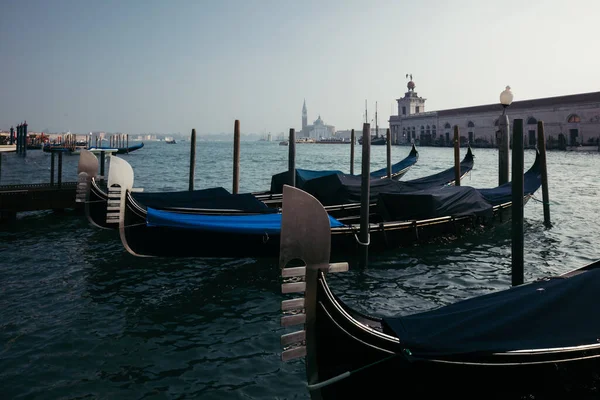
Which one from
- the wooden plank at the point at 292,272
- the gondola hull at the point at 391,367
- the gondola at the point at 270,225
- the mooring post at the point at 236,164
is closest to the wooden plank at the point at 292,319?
the gondola hull at the point at 391,367

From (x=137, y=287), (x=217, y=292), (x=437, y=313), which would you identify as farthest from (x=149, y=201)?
(x=437, y=313)

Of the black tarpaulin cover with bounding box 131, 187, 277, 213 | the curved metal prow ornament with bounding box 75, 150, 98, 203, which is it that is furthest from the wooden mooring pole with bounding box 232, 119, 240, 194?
the curved metal prow ornament with bounding box 75, 150, 98, 203

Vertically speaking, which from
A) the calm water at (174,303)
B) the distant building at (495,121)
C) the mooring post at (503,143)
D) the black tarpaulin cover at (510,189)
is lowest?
the calm water at (174,303)

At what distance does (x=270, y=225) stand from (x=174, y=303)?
68.1 inches

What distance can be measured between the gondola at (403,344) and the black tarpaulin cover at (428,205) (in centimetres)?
545

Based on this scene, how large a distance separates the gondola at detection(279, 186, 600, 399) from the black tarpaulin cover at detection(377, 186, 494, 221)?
545 centimetres

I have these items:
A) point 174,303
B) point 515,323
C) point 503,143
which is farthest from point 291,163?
point 515,323

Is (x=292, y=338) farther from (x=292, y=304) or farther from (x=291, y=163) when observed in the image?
(x=291, y=163)

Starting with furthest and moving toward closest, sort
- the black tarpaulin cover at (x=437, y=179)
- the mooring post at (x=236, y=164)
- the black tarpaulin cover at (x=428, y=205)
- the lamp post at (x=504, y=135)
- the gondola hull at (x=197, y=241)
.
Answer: the mooring post at (x=236, y=164) < the black tarpaulin cover at (x=437, y=179) < the lamp post at (x=504, y=135) < the black tarpaulin cover at (x=428, y=205) < the gondola hull at (x=197, y=241)

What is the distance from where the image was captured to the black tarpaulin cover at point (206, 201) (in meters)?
8.02

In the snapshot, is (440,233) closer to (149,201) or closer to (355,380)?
(149,201)

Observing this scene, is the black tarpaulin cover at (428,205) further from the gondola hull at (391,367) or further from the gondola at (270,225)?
the gondola hull at (391,367)

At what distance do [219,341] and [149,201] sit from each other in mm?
4271

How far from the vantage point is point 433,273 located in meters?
7.10
